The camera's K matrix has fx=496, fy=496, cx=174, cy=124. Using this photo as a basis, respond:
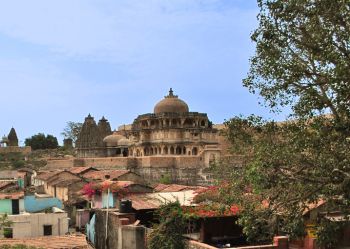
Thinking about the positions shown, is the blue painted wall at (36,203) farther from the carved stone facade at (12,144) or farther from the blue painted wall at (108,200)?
the carved stone facade at (12,144)

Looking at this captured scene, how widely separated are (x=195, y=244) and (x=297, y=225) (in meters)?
2.99

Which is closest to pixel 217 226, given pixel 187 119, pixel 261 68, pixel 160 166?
pixel 261 68

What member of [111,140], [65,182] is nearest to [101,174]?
[65,182]

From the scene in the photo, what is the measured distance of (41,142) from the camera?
98125mm

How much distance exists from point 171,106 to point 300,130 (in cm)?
5181

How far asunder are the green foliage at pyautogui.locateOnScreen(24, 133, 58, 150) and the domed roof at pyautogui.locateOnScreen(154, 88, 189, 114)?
39.8m

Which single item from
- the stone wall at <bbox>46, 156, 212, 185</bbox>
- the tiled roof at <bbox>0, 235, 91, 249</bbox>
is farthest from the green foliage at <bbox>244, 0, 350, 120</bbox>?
the stone wall at <bbox>46, 156, 212, 185</bbox>

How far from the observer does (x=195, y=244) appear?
1341 centimetres

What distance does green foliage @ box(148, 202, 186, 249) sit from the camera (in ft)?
46.0

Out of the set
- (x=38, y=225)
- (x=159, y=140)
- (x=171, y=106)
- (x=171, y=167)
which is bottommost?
(x=38, y=225)

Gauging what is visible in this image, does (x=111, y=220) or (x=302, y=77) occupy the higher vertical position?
(x=302, y=77)

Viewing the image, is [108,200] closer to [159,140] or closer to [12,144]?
[159,140]

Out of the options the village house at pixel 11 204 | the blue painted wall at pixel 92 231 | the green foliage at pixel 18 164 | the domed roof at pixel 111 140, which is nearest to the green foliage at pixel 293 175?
the blue painted wall at pixel 92 231

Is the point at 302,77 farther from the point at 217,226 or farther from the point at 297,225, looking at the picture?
the point at 217,226
